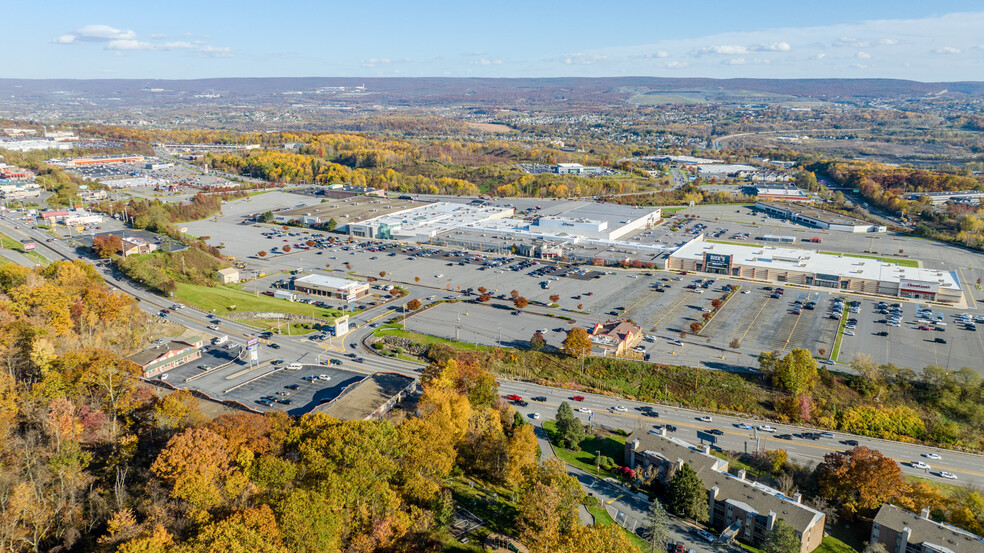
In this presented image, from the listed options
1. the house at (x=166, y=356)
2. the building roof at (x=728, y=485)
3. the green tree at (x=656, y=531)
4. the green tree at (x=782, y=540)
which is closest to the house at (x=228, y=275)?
the house at (x=166, y=356)

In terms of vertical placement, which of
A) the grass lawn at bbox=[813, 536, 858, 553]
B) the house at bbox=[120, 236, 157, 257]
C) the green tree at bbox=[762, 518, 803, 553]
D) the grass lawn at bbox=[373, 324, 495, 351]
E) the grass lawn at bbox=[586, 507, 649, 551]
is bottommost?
the grass lawn at bbox=[813, 536, 858, 553]

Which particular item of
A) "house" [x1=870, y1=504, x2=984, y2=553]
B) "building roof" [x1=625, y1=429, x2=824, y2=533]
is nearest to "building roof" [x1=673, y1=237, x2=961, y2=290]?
"building roof" [x1=625, y1=429, x2=824, y2=533]

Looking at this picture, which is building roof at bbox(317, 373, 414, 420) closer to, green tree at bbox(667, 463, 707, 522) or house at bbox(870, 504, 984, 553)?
green tree at bbox(667, 463, 707, 522)

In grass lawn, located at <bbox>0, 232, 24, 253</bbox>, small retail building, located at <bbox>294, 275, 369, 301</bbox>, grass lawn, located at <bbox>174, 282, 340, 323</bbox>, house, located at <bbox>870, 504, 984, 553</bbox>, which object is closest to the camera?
house, located at <bbox>870, 504, 984, 553</bbox>

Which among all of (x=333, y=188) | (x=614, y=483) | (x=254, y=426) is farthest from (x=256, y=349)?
(x=333, y=188)

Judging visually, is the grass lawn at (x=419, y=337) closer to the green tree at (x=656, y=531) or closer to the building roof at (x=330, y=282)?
the building roof at (x=330, y=282)

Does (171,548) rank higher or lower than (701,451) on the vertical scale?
higher

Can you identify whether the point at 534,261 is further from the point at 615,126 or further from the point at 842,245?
the point at 615,126
